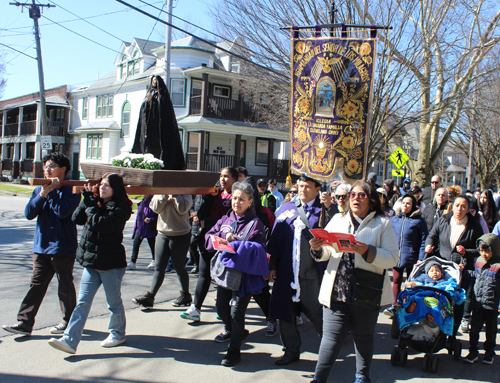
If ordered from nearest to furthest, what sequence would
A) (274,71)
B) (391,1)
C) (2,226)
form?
(391,1) → (2,226) → (274,71)

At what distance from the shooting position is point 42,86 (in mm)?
20844

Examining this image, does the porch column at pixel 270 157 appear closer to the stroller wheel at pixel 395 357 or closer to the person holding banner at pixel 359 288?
the stroller wheel at pixel 395 357

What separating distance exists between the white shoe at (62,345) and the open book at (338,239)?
104 inches

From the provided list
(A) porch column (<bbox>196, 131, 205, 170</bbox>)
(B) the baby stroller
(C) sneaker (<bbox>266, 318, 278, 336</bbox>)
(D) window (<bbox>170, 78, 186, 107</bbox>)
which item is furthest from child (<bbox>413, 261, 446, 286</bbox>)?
(D) window (<bbox>170, 78, 186, 107</bbox>)

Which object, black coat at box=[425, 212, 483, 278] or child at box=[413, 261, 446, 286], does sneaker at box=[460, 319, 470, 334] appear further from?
child at box=[413, 261, 446, 286]

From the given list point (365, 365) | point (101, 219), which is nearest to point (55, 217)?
point (101, 219)

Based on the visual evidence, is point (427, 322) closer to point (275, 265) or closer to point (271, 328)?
point (275, 265)

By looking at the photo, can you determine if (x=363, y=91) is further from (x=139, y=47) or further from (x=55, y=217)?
(x=139, y=47)

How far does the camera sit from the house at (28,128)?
124 ft

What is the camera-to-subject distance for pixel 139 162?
4.97 m

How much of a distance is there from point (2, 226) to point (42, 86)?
35.4 ft

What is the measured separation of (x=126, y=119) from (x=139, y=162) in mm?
26977

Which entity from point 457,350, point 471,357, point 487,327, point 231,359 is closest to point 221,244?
point 231,359

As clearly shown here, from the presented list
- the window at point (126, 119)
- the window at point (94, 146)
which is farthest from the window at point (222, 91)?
the window at point (94, 146)
